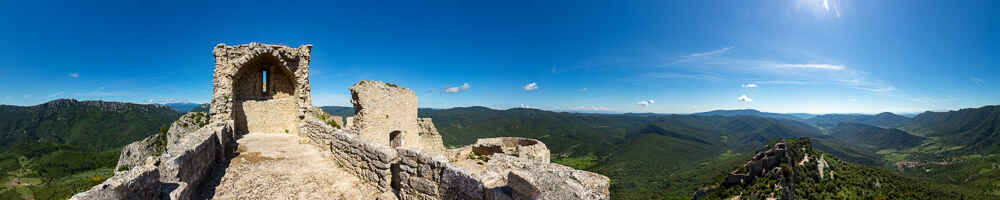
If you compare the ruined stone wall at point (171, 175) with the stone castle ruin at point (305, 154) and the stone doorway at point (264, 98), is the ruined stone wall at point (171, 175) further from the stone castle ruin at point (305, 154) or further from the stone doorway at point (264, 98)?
the stone doorway at point (264, 98)

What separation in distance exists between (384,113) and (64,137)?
163 m

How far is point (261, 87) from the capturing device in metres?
14.1

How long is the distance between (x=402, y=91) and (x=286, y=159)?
702cm

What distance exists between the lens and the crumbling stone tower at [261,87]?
38.3ft

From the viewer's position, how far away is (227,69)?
11.8 m

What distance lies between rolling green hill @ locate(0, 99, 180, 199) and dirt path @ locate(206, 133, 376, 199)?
80641 millimetres

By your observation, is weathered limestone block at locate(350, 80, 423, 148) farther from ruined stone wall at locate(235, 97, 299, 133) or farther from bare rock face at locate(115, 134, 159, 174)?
bare rock face at locate(115, 134, 159, 174)

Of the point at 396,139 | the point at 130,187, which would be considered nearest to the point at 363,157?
the point at 130,187

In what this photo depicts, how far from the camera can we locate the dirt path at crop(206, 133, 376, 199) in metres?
5.70

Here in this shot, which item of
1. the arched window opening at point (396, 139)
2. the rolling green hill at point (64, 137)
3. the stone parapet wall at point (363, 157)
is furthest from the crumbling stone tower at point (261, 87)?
the rolling green hill at point (64, 137)

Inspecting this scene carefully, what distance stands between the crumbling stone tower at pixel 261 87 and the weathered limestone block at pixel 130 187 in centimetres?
898

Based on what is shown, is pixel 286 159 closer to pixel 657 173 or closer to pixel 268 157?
pixel 268 157

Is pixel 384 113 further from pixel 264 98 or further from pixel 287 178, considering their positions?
pixel 287 178

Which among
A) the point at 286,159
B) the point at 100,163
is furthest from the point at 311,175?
the point at 100,163
